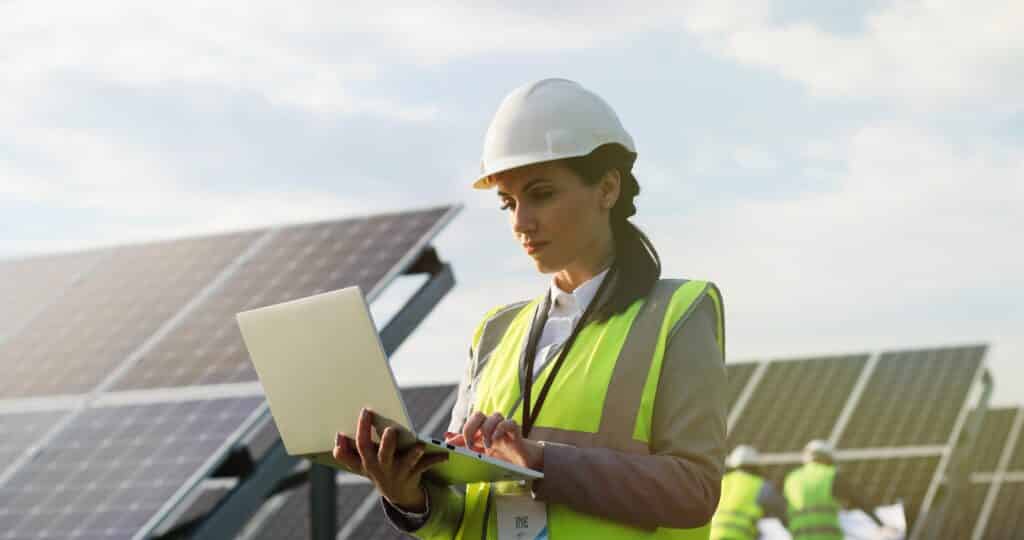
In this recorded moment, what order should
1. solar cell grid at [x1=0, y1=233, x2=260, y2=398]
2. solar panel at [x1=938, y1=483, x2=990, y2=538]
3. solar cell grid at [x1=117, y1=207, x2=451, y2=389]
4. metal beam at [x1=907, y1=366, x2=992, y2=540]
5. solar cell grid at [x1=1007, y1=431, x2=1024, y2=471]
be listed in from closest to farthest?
1. solar cell grid at [x1=117, y1=207, x2=451, y2=389]
2. solar cell grid at [x1=0, y1=233, x2=260, y2=398]
3. metal beam at [x1=907, y1=366, x2=992, y2=540]
4. solar panel at [x1=938, y1=483, x2=990, y2=538]
5. solar cell grid at [x1=1007, y1=431, x2=1024, y2=471]

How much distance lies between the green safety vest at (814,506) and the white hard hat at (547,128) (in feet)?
28.1

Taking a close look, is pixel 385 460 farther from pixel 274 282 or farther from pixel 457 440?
pixel 274 282

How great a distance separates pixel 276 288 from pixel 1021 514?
1504 cm

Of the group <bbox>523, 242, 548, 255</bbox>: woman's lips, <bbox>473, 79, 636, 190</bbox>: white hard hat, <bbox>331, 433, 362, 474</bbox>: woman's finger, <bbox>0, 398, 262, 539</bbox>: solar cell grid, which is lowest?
<bbox>331, 433, 362, 474</bbox>: woman's finger

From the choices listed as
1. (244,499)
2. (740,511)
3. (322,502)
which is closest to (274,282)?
(322,502)

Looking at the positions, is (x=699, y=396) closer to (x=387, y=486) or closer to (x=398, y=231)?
(x=387, y=486)

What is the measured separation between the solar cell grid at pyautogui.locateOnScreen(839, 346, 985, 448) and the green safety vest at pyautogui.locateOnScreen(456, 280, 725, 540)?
49.0 ft

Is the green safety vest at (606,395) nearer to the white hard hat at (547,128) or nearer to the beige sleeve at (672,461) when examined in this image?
the beige sleeve at (672,461)

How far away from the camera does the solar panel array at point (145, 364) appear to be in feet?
26.0

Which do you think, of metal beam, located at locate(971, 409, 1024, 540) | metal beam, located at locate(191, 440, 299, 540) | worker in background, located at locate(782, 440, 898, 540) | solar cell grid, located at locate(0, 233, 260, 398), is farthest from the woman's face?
metal beam, located at locate(971, 409, 1024, 540)

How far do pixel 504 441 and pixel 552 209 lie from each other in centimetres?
43

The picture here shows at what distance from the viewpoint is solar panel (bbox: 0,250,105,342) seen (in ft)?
37.9

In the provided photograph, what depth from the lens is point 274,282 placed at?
9.56 meters

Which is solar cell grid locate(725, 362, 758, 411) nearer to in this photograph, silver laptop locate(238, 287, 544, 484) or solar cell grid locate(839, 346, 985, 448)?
solar cell grid locate(839, 346, 985, 448)
